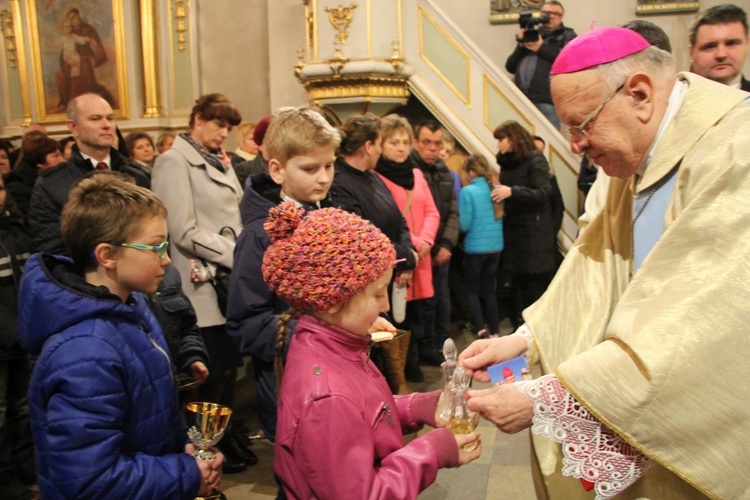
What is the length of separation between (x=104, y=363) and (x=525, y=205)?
4.71m

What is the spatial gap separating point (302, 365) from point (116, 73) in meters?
9.88

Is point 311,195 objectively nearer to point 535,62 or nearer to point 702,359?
point 702,359

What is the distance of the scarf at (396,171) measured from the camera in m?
4.75

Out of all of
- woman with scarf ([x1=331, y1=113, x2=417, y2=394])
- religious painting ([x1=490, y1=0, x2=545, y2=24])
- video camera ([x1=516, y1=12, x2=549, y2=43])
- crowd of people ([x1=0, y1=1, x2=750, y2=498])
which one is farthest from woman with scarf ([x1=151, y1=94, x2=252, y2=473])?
religious painting ([x1=490, y1=0, x2=545, y2=24])

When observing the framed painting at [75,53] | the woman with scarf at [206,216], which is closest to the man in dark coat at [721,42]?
the woman with scarf at [206,216]

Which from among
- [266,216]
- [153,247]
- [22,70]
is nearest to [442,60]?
[266,216]

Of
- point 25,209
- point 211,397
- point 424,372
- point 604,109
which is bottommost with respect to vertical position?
point 424,372

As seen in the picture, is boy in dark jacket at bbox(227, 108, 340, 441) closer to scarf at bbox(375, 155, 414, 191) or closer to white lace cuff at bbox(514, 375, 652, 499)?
white lace cuff at bbox(514, 375, 652, 499)

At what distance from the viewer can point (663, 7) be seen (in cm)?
853

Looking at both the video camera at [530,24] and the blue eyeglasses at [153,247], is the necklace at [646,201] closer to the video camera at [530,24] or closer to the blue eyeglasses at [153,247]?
the blue eyeglasses at [153,247]

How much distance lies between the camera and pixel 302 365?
164cm

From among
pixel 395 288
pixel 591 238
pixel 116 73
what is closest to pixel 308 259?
pixel 591 238

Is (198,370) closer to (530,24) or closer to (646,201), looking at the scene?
(646,201)

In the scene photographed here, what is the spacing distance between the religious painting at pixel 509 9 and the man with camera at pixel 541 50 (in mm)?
1528
